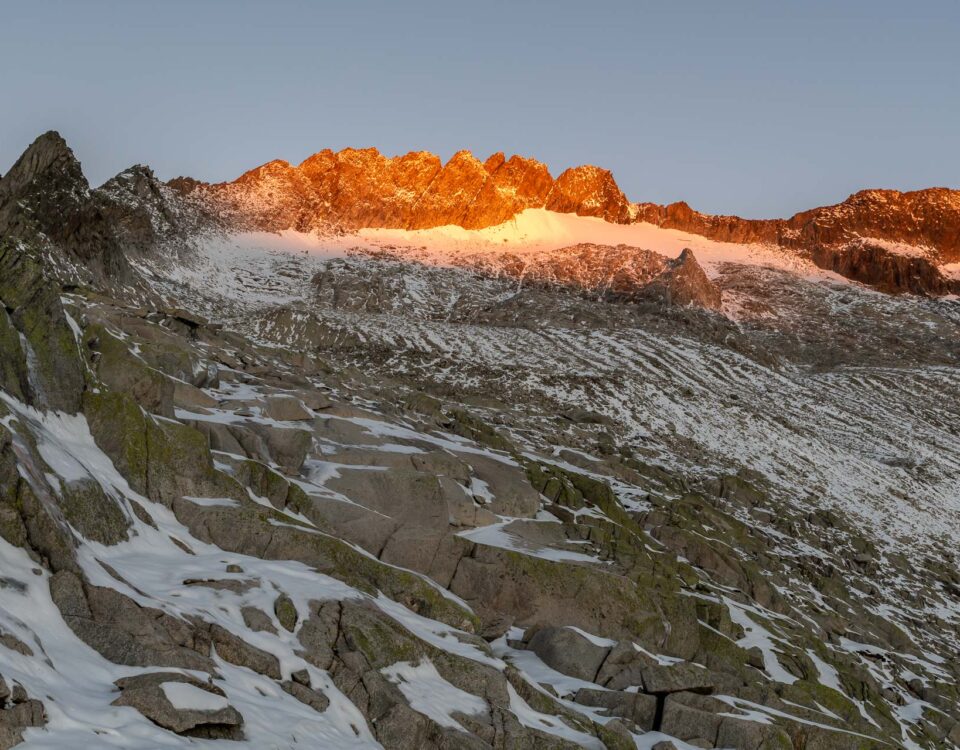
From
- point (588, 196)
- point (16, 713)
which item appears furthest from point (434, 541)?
point (588, 196)

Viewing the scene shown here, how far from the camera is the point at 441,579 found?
2436cm

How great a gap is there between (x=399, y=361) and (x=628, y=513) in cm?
4634

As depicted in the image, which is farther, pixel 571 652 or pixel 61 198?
pixel 61 198

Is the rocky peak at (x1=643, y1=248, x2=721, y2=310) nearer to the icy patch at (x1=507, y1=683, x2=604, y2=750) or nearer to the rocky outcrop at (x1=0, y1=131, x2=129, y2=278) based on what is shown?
the rocky outcrop at (x1=0, y1=131, x2=129, y2=278)

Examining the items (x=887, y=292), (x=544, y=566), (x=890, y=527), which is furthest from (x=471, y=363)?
(x=887, y=292)

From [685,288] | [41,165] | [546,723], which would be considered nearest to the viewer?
[546,723]

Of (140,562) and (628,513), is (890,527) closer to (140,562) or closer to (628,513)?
(628,513)

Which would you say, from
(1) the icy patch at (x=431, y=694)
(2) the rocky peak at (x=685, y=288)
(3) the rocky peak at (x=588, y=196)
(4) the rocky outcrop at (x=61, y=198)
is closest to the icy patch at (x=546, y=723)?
(1) the icy patch at (x=431, y=694)

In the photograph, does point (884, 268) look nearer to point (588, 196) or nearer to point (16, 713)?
point (588, 196)

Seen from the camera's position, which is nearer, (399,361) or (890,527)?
(890,527)

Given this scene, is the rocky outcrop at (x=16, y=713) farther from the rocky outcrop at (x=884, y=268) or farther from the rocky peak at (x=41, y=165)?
the rocky outcrop at (x=884, y=268)

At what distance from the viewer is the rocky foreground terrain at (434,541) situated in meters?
14.6

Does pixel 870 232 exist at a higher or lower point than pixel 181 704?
higher

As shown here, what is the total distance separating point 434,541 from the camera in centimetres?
2480
